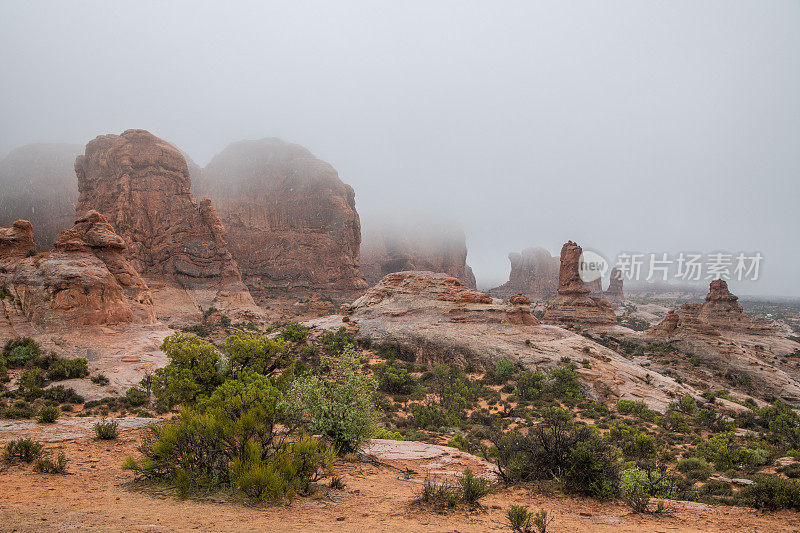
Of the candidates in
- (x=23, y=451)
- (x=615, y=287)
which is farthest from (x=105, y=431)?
(x=615, y=287)

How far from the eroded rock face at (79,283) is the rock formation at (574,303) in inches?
2255

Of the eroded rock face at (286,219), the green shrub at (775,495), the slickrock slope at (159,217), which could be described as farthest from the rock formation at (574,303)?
the green shrub at (775,495)

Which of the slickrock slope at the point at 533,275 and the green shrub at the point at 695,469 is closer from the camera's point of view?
the green shrub at the point at 695,469

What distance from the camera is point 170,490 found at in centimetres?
570

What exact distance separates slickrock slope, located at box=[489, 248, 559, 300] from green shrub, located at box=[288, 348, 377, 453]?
142 meters

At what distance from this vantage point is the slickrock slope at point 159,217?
4928 cm

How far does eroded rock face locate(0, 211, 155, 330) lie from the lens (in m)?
19.0

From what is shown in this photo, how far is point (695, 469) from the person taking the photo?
11023 mm

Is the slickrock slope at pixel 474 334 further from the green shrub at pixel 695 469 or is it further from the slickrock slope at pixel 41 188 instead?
the slickrock slope at pixel 41 188

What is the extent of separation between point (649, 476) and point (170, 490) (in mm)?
9692

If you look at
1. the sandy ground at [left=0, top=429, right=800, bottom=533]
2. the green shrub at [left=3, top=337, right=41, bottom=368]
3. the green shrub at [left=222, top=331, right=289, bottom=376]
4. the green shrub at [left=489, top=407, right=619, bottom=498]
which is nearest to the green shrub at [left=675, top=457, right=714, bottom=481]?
the sandy ground at [left=0, top=429, right=800, bottom=533]

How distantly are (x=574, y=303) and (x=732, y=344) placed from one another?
20.1 metres

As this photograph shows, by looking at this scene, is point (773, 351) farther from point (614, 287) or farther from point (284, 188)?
point (284, 188)

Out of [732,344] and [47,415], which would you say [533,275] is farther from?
[47,415]
